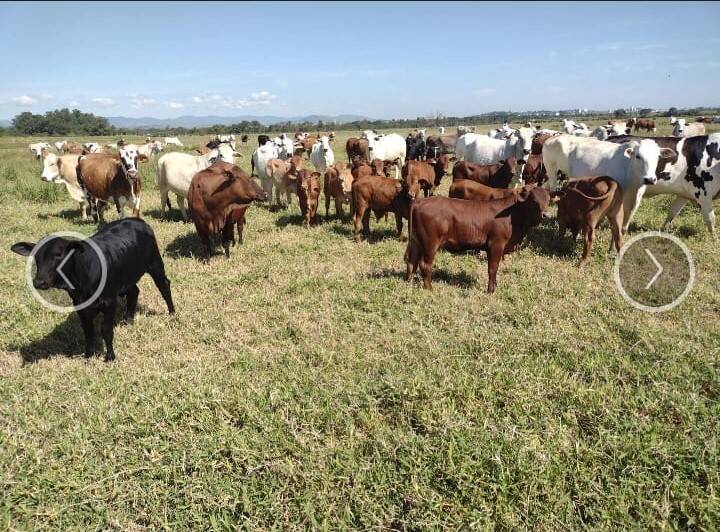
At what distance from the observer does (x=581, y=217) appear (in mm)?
7246

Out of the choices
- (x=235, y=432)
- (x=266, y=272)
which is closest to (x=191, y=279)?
(x=266, y=272)

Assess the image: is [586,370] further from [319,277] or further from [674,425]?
[319,277]

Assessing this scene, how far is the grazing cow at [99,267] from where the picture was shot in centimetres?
404

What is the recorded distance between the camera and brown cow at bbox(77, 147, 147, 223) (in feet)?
32.6

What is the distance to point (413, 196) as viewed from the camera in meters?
8.27

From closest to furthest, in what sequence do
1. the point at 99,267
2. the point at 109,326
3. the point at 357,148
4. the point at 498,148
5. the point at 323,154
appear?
the point at 99,267
the point at 109,326
the point at 498,148
the point at 323,154
the point at 357,148

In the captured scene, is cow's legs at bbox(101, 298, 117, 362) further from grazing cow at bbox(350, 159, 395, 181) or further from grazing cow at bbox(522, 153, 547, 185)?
grazing cow at bbox(522, 153, 547, 185)

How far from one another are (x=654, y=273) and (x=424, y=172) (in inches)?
206

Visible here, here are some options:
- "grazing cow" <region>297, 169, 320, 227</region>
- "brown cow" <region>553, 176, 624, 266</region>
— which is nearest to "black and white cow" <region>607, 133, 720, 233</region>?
"brown cow" <region>553, 176, 624, 266</region>

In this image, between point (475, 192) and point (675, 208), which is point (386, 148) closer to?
point (475, 192)

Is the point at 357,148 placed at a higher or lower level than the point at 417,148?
higher

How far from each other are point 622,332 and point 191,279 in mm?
5992

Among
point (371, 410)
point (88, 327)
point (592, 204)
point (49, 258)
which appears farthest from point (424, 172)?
point (49, 258)

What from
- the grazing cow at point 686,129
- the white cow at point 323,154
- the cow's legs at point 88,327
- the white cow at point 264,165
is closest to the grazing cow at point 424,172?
the white cow at point 264,165
